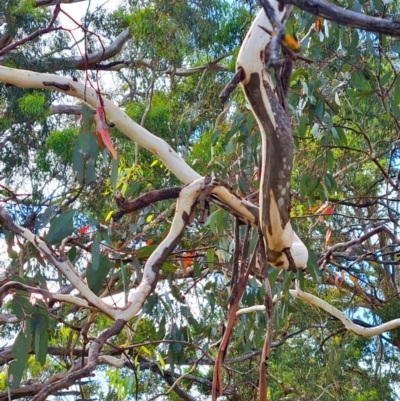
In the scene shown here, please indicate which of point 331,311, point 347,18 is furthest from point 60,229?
point 331,311

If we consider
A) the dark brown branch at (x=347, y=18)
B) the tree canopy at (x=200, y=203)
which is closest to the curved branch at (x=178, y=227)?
the tree canopy at (x=200, y=203)

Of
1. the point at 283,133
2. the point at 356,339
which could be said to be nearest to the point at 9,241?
the point at 283,133

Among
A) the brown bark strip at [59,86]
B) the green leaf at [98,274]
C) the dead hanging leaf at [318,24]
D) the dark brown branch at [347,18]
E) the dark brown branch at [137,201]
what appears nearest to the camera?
the dark brown branch at [347,18]

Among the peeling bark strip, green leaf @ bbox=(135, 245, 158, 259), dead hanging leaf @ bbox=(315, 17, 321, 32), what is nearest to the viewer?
the peeling bark strip

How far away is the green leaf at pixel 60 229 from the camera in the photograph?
1502 mm

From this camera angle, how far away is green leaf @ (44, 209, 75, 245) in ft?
4.93

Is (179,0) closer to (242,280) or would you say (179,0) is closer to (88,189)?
(88,189)

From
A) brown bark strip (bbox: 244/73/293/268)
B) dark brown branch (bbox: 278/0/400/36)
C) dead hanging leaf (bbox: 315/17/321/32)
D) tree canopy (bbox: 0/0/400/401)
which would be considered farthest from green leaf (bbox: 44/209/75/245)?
dead hanging leaf (bbox: 315/17/321/32)

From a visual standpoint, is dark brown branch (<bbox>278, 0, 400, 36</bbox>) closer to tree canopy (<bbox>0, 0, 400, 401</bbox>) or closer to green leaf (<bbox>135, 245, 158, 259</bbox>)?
tree canopy (<bbox>0, 0, 400, 401</bbox>)

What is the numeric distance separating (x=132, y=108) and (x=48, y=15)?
90cm

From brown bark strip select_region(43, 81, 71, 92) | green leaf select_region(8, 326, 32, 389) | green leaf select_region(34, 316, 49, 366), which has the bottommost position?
green leaf select_region(8, 326, 32, 389)

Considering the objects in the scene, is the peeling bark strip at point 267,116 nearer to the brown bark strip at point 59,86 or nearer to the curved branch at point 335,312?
the brown bark strip at point 59,86

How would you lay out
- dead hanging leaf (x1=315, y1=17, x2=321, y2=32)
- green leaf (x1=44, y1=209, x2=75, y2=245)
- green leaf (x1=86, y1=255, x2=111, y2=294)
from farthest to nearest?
dead hanging leaf (x1=315, y1=17, x2=321, y2=32), green leaf (x1=86, y1=255, x2=111, y2=294), green leaf (x1=44, y1=209, x2=75, y2=245)

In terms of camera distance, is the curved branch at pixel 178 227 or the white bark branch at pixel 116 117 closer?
the curved branch at pixel 178 227
